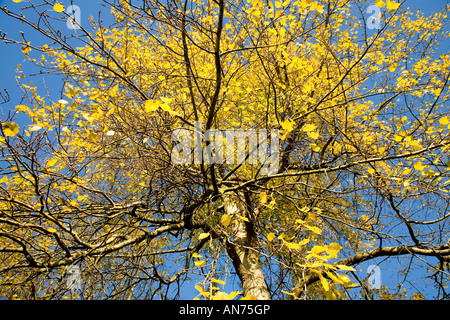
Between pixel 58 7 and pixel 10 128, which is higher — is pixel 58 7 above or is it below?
above

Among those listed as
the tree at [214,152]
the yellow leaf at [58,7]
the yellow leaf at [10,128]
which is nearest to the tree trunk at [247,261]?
the tree at [214,152]

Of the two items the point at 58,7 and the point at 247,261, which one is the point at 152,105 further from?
the point at 247,261

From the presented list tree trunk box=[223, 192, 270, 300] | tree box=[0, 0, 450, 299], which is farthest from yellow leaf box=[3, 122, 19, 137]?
tree trunk box=[223, 192, 270, 300]

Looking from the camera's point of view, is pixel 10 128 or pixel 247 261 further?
pixel 247 261

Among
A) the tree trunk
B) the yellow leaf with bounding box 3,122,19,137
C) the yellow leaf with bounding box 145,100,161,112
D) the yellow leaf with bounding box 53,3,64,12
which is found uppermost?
the yellow leaf with bounding box 53,3,64,12

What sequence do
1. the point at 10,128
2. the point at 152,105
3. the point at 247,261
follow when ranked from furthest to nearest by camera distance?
the point at 247,261 < the point at 10,128 < the point at 152,105

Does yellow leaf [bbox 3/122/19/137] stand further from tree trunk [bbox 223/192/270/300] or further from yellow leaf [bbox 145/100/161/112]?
tree trunk [bbox 223/192/270/300]

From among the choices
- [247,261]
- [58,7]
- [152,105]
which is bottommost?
[247,261]

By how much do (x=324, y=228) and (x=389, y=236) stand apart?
1.51 m

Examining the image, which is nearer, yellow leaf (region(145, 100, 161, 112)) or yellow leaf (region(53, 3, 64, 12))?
yellow leaf (region(145, 100, 161, 112))

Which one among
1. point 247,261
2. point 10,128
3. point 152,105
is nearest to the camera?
point 152,105

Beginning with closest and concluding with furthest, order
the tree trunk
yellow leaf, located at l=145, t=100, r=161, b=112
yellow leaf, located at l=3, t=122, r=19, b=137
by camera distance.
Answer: yellow leaf, located at l=145, t=100, r=161, b=112 → yellow leaf, located at l=3, t=122, r=19, b=137 → the tree trunk

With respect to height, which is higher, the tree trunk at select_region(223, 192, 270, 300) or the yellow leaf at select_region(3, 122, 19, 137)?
the yellow leaf at select_region(3, 122, 19, 137)

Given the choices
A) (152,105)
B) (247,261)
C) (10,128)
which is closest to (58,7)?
(10,128)
